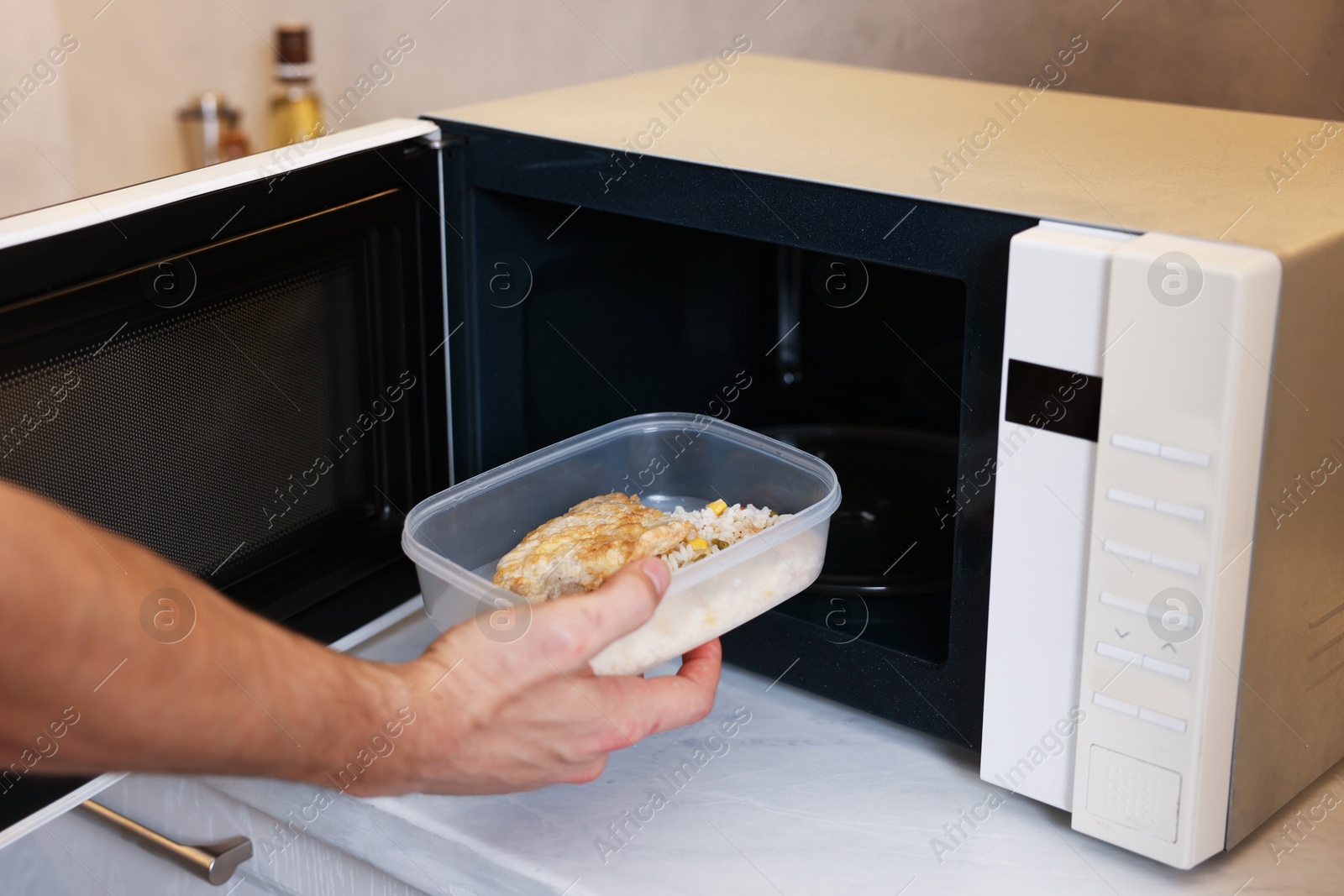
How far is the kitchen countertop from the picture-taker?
610 mm

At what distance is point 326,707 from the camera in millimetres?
490

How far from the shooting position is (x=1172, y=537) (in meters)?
0.54

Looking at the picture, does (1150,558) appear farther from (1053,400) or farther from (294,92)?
(294,92)

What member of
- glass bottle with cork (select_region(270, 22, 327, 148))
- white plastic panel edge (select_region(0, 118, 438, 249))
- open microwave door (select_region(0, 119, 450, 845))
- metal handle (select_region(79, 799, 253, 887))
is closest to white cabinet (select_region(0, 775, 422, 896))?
metal handle (select_region(79, 799, 253, 887))

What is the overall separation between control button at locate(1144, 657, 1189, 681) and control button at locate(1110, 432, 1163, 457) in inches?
3.8

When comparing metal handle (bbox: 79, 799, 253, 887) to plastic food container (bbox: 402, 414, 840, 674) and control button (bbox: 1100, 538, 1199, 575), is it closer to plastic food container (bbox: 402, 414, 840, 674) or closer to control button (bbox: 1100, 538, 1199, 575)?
plastic food container (bbox: 402, 414, 840, 674)

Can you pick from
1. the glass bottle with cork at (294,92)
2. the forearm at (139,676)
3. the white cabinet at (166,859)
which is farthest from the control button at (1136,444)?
the glass bottle with cork at (294,92)

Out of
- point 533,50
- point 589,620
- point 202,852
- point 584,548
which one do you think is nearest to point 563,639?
point 589,620

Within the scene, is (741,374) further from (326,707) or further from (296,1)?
(296,1)

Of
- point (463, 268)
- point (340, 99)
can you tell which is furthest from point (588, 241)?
point (340, 99)

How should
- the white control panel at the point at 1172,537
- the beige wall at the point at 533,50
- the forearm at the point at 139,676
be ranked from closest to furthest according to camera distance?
the forearm at the point at 139,676 < the white control panel at the point at 1172,537 < the beige wall at the point at 533,50

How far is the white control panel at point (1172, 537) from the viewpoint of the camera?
0.50m

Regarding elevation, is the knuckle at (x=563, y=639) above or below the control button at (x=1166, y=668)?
above

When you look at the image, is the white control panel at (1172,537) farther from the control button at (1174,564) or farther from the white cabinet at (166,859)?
the white cabinet at (166,859)
